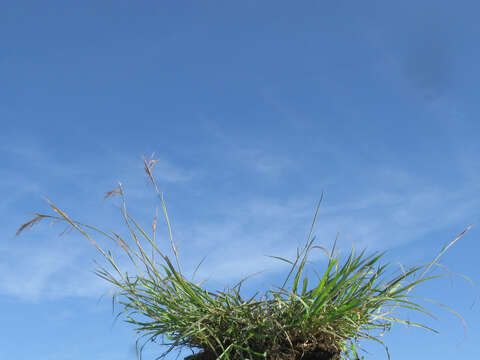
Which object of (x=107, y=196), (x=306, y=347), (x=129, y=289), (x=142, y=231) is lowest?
(x=306, y=347)

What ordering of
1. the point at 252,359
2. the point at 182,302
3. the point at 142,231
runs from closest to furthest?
the point at 252,359, the point at 182,302, the point at 142,231

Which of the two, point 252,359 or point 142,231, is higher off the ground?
point 142,231

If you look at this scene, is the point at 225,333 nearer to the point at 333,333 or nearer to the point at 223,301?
the point at 223,301

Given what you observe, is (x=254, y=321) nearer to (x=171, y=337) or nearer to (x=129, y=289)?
(x=171, y=337)

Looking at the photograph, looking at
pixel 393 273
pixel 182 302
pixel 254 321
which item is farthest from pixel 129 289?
pixel 393 273

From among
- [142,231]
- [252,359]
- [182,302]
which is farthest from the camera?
[142,231]

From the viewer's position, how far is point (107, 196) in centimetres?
317

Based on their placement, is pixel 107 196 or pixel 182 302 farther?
pixel 107 196

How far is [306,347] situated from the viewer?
8.73 ft

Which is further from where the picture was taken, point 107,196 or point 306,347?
point 107,196

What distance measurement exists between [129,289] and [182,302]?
342 millimetres

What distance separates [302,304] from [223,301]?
1.41ft

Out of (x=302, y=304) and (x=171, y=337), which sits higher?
(x=171, y=337)

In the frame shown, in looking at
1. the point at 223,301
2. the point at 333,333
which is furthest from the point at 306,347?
the point at 223,301
